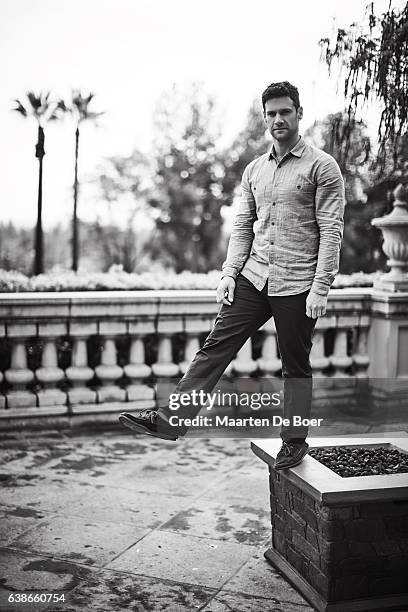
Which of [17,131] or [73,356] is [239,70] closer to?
[17,131]

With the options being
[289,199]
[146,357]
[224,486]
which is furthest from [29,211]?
[289,199]

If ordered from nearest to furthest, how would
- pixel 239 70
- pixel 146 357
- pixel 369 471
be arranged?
pixel 369 471, pixel 146 357, pixel 239 70

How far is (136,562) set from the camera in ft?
11.5

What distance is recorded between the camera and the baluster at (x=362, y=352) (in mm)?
6820

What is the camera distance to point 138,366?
20.5 ft

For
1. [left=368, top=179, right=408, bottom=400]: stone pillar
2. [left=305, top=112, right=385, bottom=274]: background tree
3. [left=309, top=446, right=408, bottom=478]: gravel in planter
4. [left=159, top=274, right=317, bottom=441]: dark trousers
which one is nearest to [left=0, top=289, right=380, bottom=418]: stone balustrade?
[left=368, top=179, right=408, bottom=400]: stone pillar

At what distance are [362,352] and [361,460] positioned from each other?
3.60 metres

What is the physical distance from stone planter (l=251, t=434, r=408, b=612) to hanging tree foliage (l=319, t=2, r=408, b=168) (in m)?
2.39

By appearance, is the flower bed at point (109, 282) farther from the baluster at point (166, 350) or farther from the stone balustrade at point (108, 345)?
the baluster at point (166, 350)

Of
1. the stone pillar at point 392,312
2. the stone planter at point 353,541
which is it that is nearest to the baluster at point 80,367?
the stone pillar at point 392,312

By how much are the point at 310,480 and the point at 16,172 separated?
42.1 ft

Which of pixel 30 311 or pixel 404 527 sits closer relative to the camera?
pixel 404 527

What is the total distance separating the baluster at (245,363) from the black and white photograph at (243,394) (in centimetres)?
1

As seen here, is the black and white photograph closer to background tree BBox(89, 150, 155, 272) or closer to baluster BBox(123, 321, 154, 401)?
baluster BBox(123, 321, 154, 401)
